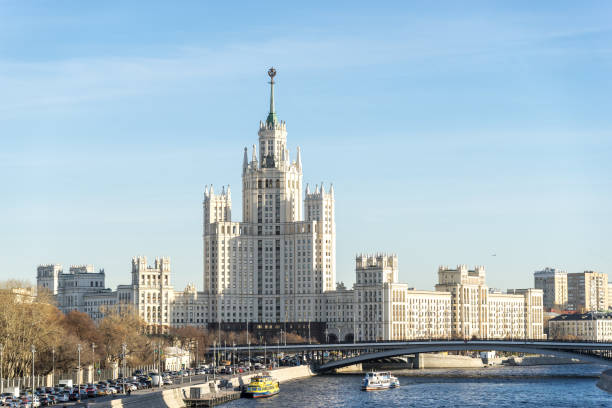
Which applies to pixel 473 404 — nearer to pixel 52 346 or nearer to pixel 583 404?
pixel 583 404

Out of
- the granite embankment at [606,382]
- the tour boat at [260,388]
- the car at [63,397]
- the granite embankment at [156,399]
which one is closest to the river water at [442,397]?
the granite embankment at [606,382]

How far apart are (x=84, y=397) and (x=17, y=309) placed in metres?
36.2

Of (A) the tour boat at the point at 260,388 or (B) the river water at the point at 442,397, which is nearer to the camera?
(B) the river water at the point at 442,397

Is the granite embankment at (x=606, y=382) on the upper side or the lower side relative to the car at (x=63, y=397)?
lower

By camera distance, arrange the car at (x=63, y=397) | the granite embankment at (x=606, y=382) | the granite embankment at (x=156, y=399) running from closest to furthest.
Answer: the granite embankment at (x=156, y=399) → the car at (x=63, y=397) → the granite embankment at (x=606, y=382)

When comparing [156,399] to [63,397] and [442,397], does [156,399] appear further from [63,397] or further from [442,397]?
[442,397]

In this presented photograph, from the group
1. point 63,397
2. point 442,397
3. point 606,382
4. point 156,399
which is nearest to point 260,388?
point 442,397

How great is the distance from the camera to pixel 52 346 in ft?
603

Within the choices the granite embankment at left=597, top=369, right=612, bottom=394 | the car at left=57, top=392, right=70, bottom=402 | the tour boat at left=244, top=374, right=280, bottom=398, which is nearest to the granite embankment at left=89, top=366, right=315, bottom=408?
the tour boat at left=244, top=374, right=280, bottom=398

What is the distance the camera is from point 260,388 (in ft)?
593

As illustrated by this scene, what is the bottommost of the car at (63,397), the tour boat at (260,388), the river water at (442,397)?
the river water at (442,397)

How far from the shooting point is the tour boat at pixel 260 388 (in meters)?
180

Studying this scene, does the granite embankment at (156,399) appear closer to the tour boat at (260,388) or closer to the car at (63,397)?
the tour boat at (260,388)

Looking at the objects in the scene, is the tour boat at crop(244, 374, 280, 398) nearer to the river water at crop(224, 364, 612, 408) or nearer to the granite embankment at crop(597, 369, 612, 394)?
the river water at crop(224, 364, 612, 408)
